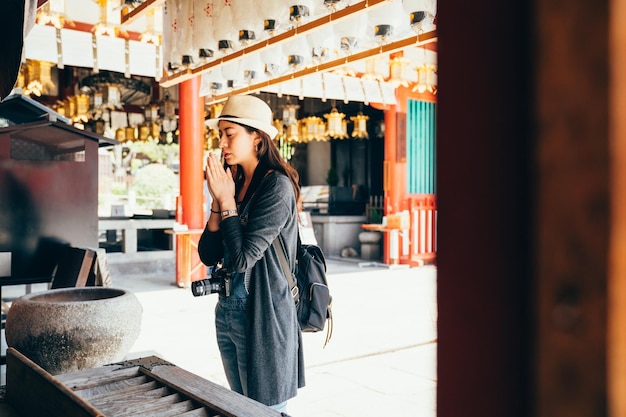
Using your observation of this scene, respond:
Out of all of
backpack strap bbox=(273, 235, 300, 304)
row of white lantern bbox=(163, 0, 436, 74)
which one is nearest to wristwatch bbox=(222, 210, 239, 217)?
backpack strap bbox=(273, 235, 300, 304)

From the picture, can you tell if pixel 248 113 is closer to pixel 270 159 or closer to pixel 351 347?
pixel 270 159

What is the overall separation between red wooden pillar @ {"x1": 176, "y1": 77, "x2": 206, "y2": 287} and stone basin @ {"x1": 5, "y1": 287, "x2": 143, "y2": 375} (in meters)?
5.41

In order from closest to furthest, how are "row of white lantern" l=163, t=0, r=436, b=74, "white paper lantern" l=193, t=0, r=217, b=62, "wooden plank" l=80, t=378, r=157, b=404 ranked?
"wooden plank" l=80, t=378, r=157, b=404, "row of white lantern" l=163, t=0, r=436, b=74, "white paper lantern" l=193, t=0, r=217, b=62

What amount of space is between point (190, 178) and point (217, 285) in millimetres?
6245

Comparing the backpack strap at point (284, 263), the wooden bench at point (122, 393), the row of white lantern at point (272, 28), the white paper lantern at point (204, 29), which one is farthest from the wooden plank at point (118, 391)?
the white paper lantern at point (204, 29)

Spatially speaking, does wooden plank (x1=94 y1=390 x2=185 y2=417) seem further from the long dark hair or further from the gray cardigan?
the long dark hair

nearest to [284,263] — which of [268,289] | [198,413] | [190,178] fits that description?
[268,289]

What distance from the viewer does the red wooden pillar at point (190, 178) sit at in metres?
8.06

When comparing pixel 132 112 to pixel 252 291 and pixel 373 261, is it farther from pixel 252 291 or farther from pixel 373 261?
pixel 252 291

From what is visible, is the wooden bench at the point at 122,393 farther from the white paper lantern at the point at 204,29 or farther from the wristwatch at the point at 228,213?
the white paper lantern at the point at 204,29

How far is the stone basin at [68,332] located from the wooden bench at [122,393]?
51 cm

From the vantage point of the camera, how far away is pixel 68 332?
2.50 m

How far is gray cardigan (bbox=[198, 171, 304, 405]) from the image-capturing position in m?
2.03

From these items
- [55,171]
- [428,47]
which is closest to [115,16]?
[55,171]
